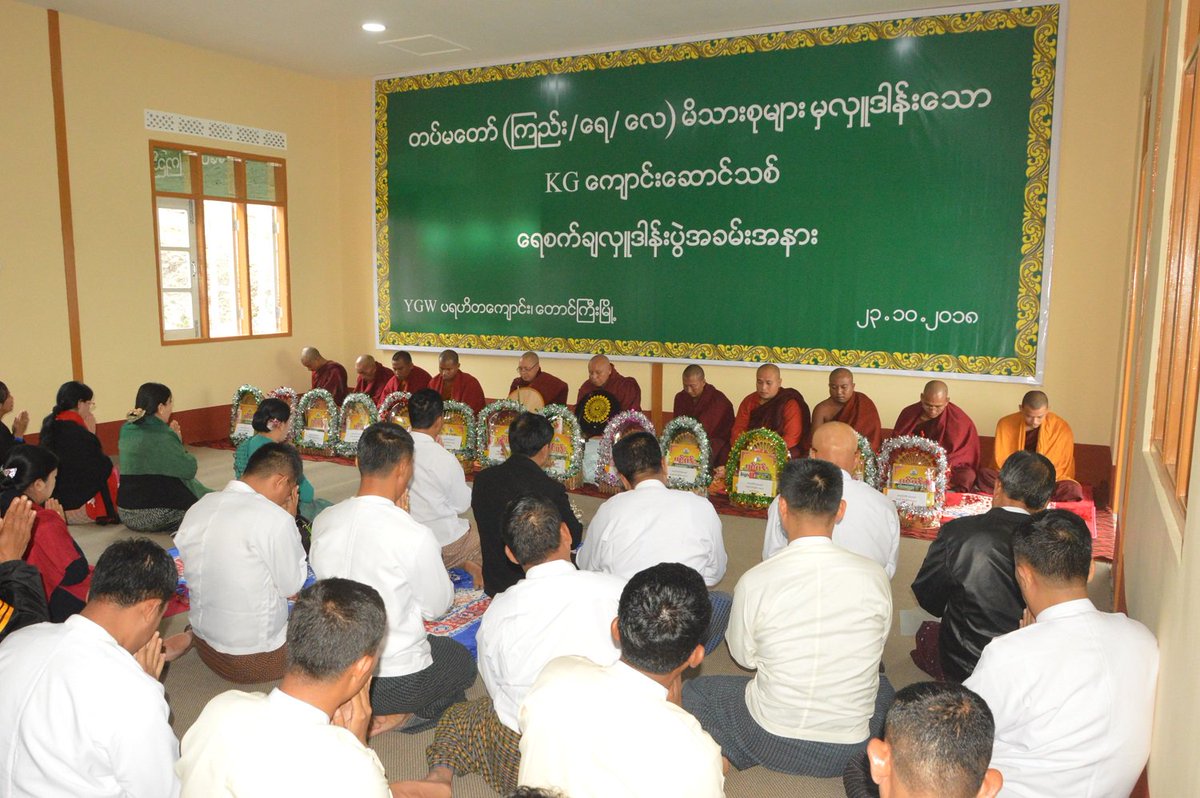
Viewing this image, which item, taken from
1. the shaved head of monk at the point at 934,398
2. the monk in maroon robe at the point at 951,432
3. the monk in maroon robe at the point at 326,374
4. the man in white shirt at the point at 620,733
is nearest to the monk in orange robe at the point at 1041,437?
the monk in maroon robe at the point at 951,432

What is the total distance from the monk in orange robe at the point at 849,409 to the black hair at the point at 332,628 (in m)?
5.20

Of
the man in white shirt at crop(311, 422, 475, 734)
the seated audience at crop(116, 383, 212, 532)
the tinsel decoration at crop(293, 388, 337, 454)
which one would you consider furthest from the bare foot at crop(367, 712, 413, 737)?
the tinsel decoration at crop(293, 388, 337, 454)

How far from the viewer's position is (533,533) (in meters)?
2.79

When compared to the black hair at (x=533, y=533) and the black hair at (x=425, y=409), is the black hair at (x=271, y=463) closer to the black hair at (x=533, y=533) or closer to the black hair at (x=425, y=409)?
the black hair at (x=533, y=533)

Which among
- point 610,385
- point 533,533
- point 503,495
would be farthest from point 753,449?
point 533,533

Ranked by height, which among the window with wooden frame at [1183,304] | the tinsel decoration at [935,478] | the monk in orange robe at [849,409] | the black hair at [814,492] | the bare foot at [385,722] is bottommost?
the bare foot at [385,722]

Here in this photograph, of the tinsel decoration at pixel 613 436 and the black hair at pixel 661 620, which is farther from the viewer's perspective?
the tinsel decoration at pixel 613 436

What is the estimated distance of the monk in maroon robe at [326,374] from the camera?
9016mm

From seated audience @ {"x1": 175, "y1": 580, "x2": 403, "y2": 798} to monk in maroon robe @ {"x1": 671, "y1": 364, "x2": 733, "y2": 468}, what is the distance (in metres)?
5.32

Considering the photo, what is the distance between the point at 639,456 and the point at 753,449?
238 cm

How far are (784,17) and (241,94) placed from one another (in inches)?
210

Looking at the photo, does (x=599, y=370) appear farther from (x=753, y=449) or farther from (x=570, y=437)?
(x=753, y=449)

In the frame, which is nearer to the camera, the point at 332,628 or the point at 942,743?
the point at 942,743

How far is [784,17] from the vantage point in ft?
24.2
